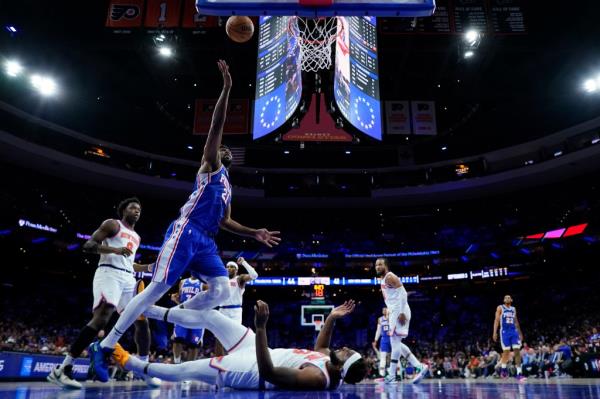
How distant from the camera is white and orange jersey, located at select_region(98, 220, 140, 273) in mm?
5441

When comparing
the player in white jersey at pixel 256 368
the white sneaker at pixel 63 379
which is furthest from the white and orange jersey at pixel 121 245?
the player in white jersey at pixel 256 368

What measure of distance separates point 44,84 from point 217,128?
15.8 metres

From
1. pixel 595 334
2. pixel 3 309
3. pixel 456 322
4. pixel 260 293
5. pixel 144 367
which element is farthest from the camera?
pixel 260 293

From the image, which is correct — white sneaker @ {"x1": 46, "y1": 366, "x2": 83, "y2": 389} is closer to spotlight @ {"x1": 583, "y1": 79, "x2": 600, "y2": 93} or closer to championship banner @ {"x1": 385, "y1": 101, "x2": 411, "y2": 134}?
championship banner @ {"x1": 385, "y1": 101, "x2": 411, "y2": 134}

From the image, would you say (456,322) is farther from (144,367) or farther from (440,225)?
(144,367)

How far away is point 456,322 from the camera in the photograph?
2955 centimetres

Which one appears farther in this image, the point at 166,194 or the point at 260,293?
the point at 260,293

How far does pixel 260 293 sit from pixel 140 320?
25.8 m

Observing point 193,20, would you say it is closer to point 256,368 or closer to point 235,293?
point 235,293

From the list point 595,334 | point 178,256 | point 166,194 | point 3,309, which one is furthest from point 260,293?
point 178,256

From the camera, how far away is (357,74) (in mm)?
9797

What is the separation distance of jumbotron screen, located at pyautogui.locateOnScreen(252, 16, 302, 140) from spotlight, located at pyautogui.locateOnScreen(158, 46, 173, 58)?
458 cm

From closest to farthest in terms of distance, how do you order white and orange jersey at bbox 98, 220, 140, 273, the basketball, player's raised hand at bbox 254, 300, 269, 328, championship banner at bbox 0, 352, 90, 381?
1. player's raised hand at bbox 254, 300, 269, 328
2. white and orange jersey at bbox 98, 220, 140, 273
3. the basketball
4. championship banner at bbox 0, 352, 90, 381

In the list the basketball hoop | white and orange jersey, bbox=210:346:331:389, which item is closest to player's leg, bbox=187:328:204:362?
white and orange jersey, bbox=210:346:331:389
